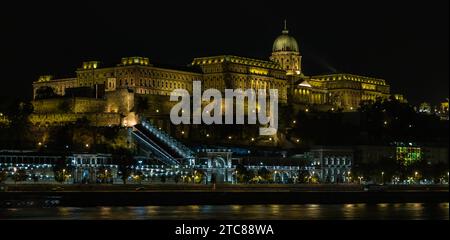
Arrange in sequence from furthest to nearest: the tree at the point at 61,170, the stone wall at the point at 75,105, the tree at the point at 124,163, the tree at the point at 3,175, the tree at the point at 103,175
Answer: the stone wall at the point at 75,105 < the tree at the point at 124,163 < the tree at the point at 103,175 < the tree at the point at 61,170 < the tree at the point at 3,175

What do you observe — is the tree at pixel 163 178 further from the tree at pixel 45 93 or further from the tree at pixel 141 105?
the tree at pixel 45 93

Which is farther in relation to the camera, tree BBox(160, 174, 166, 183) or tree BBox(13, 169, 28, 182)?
tree BBox(160, 174, 166, 183)

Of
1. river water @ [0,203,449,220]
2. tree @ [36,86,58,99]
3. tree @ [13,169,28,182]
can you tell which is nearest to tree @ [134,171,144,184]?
tree @ [13,169,28,182]

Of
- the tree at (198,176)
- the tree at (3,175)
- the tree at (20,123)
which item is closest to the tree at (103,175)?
the tree at (3,175)

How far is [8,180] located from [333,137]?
54.4m

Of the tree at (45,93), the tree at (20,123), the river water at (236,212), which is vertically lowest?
the river water at (236,212)

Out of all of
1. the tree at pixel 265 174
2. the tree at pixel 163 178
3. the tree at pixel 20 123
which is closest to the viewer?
the tree at pixel 163 178

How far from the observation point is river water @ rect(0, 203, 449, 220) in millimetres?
69312

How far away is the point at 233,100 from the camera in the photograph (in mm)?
162125

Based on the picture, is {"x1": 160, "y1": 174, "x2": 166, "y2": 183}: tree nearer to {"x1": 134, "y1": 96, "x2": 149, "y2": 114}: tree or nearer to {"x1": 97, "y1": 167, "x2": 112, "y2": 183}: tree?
{"x1": 97, "y1": 167, "x2": 112, "y2": 183}: tree

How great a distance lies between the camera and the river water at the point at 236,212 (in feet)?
227

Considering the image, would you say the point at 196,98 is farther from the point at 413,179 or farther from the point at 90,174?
the point at 90,174

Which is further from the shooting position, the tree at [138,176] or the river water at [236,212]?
the tree at [138,176]
